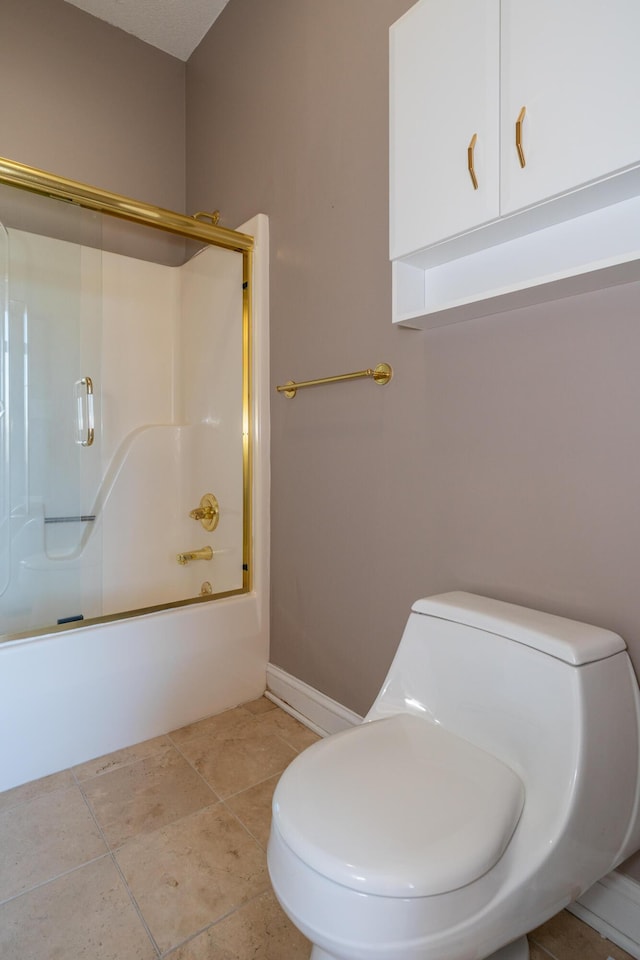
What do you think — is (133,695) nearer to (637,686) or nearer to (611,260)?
(637,686)

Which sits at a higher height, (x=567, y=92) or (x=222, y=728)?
(x=567, y=92)

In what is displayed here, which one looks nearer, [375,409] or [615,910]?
[615,910]

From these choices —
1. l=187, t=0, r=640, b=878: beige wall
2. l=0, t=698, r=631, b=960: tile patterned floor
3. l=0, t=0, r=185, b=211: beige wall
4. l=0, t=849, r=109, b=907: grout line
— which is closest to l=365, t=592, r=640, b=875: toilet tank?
l=187, t=0, r=640, b=878: beige wall

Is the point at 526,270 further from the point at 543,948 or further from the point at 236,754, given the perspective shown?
the point at 236,754

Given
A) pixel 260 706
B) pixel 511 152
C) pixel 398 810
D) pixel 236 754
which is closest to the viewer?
pixel 398 810

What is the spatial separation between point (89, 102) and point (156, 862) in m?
2.79

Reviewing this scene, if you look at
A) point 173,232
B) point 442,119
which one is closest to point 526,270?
point 442,119

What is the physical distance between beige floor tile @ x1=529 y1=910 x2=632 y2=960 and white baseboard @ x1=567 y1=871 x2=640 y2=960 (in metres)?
0.01

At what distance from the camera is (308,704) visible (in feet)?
6.08

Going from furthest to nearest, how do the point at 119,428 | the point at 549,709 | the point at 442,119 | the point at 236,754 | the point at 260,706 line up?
the point at 119,428 < the point at 260,706 < the point at 236,754 < the point at 442,119 < the point at 549,709

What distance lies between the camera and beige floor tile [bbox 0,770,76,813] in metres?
1.47

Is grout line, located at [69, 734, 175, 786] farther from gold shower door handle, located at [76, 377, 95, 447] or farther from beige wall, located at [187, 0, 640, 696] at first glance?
gold shower door handle, located at [76, 377, 95, 447]

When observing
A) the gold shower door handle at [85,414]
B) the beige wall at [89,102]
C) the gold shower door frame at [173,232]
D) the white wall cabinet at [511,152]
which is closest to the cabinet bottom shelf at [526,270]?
the white wall cabinet at [511,152]

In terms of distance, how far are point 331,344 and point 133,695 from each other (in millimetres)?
1276
